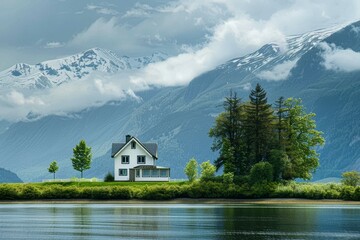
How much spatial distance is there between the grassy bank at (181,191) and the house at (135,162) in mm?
22765

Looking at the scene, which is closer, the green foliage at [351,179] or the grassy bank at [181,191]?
the grassy bank at [181,191]

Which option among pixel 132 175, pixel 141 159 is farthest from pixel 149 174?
pixel 141 159

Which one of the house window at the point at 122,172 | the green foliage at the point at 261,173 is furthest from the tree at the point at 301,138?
the house window at the point at 122,172

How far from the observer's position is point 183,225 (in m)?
82.2

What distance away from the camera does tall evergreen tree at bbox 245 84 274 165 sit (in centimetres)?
14500

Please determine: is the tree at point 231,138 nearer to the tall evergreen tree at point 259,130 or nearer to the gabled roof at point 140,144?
the tall evergreen tree at point 259,130

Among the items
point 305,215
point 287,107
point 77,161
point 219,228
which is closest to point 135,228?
point 219,228

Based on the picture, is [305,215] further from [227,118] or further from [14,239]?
[227,118]

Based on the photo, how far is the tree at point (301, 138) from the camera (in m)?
148

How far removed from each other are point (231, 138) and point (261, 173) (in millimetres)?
13540

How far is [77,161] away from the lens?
17662 centimetres

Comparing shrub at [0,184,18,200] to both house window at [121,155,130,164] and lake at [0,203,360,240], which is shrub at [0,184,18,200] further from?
lake at [0,203,360,240]

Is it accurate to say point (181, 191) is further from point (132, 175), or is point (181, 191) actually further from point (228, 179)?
point (132, 175)

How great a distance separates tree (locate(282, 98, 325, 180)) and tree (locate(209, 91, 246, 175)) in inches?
345
